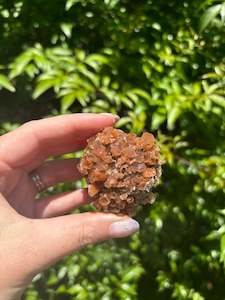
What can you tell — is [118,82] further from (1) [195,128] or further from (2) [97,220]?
(2) [97,220]

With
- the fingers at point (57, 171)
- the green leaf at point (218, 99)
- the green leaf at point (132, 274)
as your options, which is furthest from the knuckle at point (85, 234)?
the green leaf at point (218, 99)

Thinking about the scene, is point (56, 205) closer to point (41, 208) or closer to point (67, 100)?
point (41, 208)

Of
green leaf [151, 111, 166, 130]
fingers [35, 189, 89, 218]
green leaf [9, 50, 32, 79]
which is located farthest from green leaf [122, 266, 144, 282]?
green leaf [9, 50, 32, 79]

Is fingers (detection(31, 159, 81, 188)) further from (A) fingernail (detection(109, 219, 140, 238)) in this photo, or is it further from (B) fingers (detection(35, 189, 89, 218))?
(A) fingernail (detection(109, 219, 140, 238))

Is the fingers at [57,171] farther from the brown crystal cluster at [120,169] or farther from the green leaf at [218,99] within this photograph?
the green leaf at [218,99]

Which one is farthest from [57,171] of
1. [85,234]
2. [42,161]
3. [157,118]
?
[85,234]
